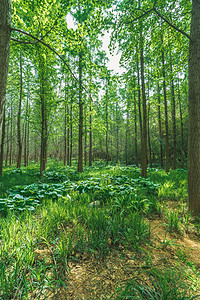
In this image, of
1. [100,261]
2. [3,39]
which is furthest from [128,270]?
[3,39]

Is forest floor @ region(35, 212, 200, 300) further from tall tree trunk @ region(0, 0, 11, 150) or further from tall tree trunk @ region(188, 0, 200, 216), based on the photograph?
tall tree trunk @ region(0, 0, 11, 150)

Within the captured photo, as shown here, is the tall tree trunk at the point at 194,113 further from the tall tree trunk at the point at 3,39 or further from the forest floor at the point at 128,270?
the tall tree trunk at the point at 3,39

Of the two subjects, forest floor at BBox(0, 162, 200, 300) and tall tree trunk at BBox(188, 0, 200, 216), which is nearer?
forest floor at BBox(0, 162, 200, 300)

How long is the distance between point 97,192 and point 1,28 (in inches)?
153

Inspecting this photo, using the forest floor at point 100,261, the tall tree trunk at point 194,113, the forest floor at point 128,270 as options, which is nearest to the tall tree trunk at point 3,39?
the forest floor at point 100,261

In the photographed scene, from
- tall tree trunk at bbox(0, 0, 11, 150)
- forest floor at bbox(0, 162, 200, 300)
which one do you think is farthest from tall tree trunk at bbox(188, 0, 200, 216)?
tall tree trunk at bbox(0, 0, 11, 150)

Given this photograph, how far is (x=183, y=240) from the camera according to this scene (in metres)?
2.03

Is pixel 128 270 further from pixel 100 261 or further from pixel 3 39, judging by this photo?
pixel 3 39

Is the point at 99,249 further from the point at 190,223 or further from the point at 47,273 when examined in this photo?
the point at 190,223

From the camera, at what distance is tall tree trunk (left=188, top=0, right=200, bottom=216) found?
2694 mm

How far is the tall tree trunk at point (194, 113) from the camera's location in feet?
8.84

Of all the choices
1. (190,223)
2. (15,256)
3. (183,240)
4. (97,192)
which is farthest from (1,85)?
(190,223)

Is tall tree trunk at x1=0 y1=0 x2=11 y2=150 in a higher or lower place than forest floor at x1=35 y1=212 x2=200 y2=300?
higher

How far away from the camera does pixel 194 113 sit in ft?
8.97
